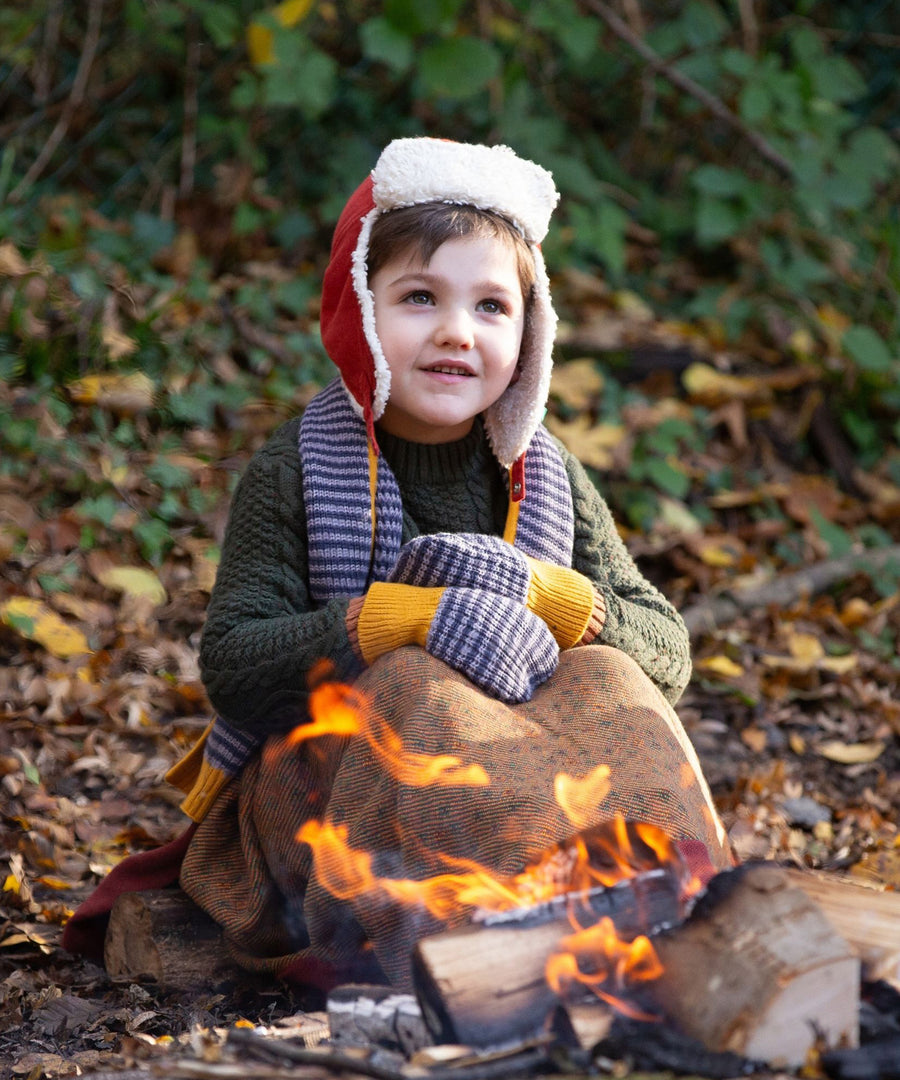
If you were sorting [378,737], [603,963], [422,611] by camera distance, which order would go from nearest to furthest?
[603,963] → [378,737] → [422,611]

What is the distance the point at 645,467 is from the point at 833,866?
7.59 feet

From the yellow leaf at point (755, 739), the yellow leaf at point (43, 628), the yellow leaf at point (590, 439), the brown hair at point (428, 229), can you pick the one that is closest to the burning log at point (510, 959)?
the brown hair at point (428, 229)

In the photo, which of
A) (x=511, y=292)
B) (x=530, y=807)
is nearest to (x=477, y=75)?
(x=511, y=292)

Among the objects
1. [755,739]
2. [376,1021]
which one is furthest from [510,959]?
[755,739]

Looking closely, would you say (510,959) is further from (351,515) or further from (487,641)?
(351,515)

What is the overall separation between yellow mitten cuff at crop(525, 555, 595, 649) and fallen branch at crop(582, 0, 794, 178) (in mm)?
4005

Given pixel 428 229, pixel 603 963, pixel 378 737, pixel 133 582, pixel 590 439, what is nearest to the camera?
pixel 603 963

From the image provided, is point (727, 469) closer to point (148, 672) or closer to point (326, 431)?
point (148, 672)

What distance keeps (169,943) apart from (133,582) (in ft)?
5.87

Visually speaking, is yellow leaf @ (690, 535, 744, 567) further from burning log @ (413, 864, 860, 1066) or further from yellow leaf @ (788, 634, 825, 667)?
burning log @ (413, 864, 860, 1066)

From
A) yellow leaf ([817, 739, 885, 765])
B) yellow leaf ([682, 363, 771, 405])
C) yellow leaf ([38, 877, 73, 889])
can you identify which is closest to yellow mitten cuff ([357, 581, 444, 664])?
yellow leaf ([38, 877, 73, 889])

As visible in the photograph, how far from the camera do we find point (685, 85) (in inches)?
244

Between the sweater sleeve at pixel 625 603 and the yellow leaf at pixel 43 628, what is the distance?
6.17 feet

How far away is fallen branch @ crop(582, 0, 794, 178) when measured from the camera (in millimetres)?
6000
